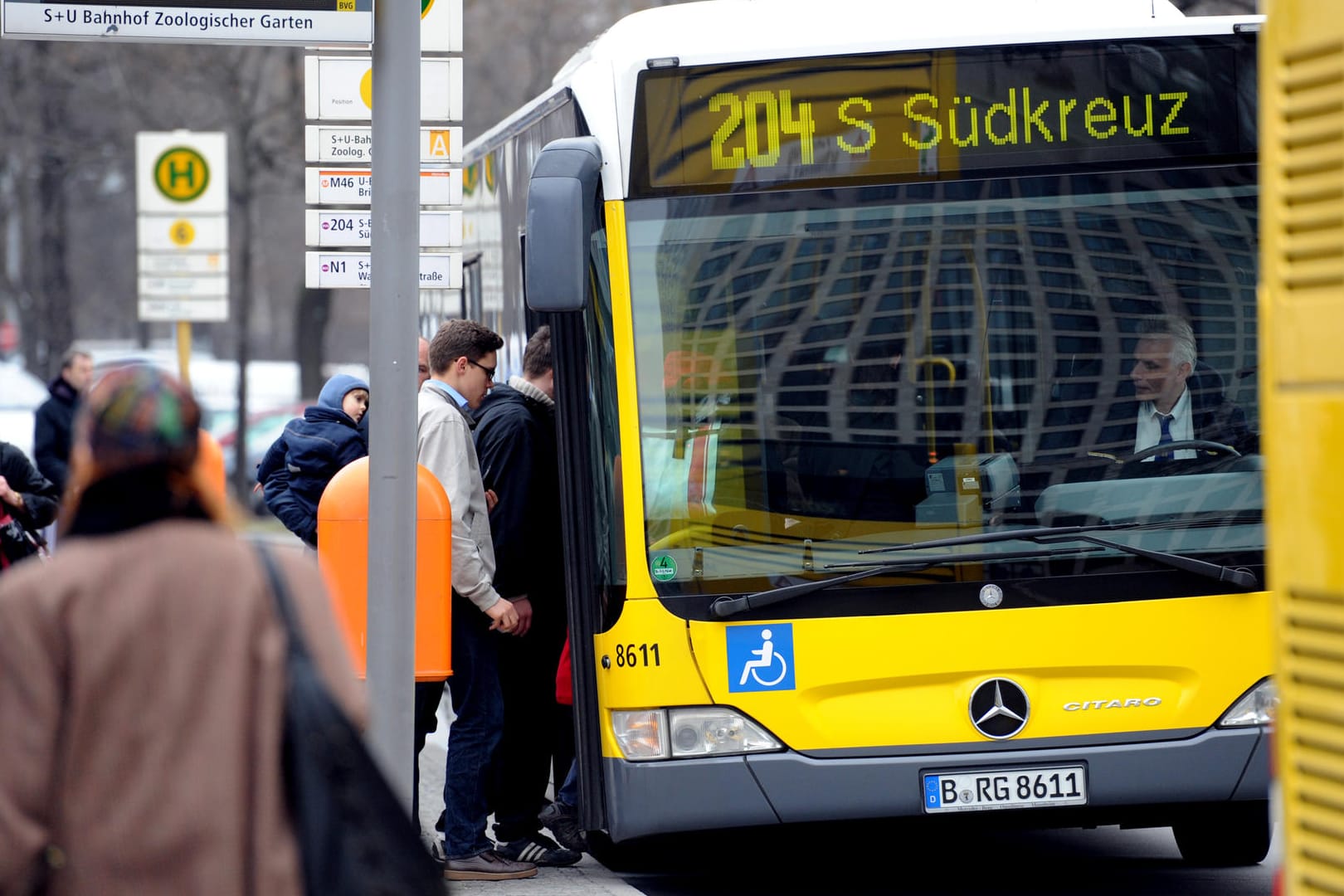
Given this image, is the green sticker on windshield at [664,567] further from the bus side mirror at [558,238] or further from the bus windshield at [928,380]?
the bus side mirror at [558,238]

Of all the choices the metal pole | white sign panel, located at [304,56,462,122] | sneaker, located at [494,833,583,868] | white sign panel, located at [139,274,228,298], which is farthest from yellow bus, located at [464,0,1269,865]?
white sign panel, located at [139,274,228,298]

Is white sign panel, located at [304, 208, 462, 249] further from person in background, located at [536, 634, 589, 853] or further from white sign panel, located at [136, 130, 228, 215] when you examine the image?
white sign panel, located at [136, 130, 228, 215]

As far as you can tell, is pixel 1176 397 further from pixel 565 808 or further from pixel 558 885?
pixel 565 808

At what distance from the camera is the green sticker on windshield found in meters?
6.24

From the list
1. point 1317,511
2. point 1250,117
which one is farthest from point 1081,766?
point 1317,511

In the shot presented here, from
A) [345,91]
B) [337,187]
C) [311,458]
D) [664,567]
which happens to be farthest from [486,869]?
[345,91]

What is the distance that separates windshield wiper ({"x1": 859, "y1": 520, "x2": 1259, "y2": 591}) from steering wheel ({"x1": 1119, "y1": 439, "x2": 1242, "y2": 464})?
22 cm

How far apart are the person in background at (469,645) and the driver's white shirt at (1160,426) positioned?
2.28 meters

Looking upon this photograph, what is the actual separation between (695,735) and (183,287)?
10006 mm

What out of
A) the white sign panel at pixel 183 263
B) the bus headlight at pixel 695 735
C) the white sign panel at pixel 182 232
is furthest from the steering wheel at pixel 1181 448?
→ the white sign panel at pixel 183 263

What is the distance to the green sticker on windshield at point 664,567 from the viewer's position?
6238mm

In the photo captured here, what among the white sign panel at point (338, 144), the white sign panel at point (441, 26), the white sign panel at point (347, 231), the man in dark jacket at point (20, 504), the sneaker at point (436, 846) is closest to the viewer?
the sneaker at point (436, 846)

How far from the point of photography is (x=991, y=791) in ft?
20.2

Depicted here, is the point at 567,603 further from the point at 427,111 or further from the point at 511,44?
the point at 511,44
